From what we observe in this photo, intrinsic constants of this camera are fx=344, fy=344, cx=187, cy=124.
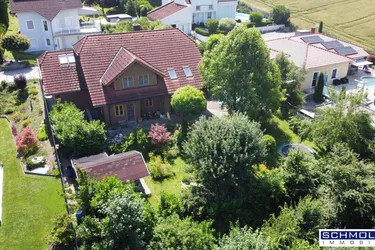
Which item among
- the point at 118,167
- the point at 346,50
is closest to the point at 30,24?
the point at 118,167

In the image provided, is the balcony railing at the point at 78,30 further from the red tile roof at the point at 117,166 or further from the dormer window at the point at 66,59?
the red tile roof at the point at 117,166

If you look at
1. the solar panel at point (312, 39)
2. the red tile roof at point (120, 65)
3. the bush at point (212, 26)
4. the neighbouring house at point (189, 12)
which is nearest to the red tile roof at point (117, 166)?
the red tile roof at point (120, 65)

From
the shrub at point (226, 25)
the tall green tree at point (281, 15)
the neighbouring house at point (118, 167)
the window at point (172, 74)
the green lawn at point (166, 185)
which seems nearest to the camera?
the neighbouring house at point (118, 167)

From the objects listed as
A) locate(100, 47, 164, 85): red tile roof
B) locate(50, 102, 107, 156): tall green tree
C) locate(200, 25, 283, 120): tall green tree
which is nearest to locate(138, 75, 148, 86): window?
locate(100, 47, 164, 85): red tile roof

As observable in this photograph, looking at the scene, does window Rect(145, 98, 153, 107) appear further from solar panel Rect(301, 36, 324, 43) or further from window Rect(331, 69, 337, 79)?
solar panel Rect(301, 36, 324, 43)

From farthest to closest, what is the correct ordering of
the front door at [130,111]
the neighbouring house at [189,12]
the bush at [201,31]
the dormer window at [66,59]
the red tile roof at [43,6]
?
the bush at [201,31]
the neighbouring house at [189,12]
the red tile roof at [43,6]
the dormer window at [66,59]
the front door at [130,111]

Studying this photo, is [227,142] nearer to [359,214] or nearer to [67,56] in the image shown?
[359,214]

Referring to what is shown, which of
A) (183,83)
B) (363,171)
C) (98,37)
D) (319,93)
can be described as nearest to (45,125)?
(98,37)
